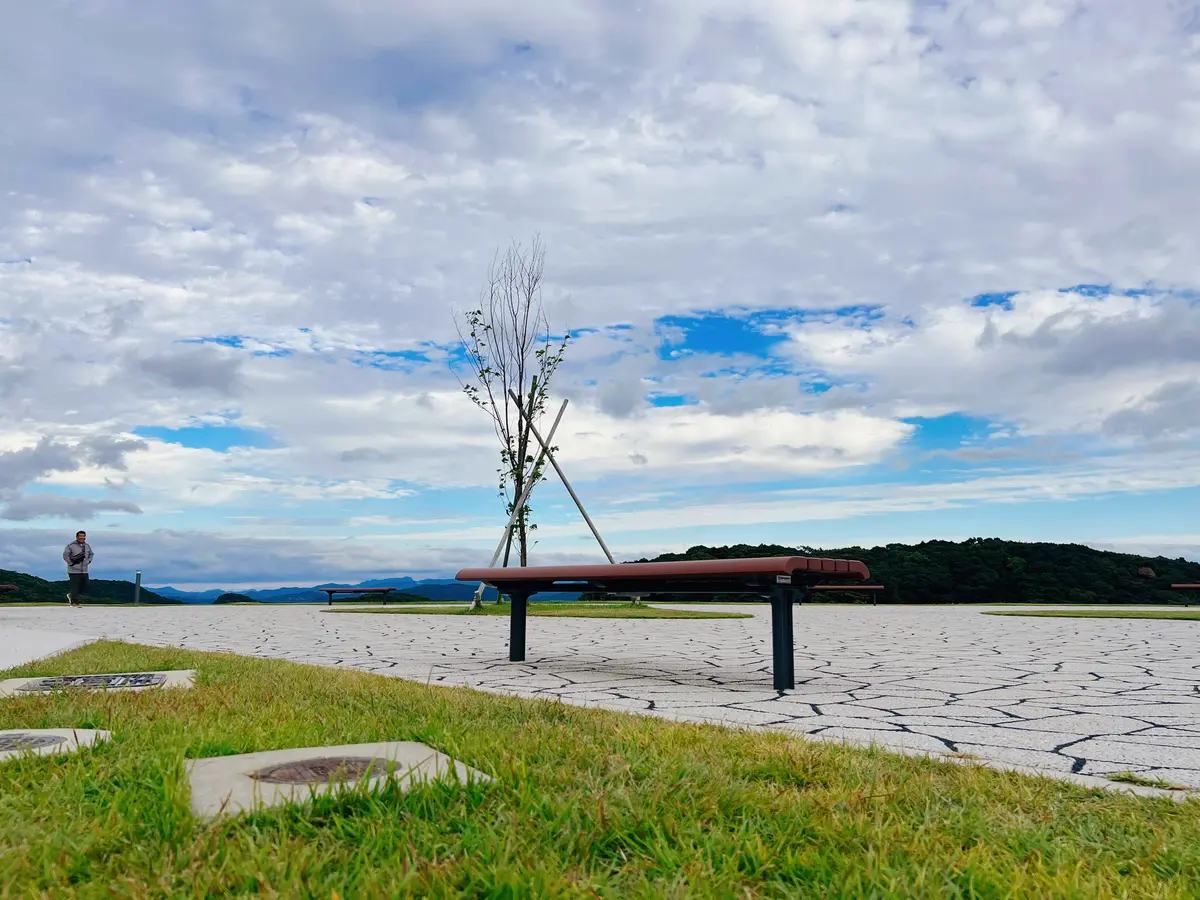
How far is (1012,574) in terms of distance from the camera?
21.7 m

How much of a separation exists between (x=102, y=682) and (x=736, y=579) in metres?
3.33

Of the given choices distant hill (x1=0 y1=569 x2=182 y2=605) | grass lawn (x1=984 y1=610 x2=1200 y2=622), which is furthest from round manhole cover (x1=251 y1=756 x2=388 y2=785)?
distant hill (x1=0 y1=569 x2=182 y2=605)

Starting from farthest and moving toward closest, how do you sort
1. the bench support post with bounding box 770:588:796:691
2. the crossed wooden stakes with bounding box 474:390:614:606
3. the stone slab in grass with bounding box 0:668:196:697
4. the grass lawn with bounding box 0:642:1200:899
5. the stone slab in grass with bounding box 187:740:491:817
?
the crossed wooden stakes with bounding box 474:390:614:606 < the bench support post with bounding box 770:588:796:691 < the stone slab in grass with bounding box 0:668:196:697 < the stone slab in grass with bounding box 187:740:491:817 < the grass lawn with bounding box 0:642:1200:899

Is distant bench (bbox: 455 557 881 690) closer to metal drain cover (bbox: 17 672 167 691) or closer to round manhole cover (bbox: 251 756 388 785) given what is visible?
metal drain cover (bbox: 17 672 167 691)

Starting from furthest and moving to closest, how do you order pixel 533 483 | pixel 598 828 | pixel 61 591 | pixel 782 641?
pixel 61 591
pixel 533 483
pixel 782 641
pixel 598 828

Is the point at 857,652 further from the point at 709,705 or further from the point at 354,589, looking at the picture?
the point at 354,589

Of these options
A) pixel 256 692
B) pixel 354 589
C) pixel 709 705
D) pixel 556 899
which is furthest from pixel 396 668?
pixel 354 589

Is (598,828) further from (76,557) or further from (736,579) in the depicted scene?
(76,557)

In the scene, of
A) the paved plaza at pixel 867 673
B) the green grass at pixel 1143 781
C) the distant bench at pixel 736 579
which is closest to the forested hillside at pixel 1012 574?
the paved plaza at pixel 867 673

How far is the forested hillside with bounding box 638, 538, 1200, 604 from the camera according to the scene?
21.0 m

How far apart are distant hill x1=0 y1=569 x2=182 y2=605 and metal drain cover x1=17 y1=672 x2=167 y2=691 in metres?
22.0

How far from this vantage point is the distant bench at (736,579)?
453 cm

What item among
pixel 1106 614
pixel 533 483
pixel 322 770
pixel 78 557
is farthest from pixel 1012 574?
pixel 322 770

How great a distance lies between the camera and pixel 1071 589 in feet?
69.2
